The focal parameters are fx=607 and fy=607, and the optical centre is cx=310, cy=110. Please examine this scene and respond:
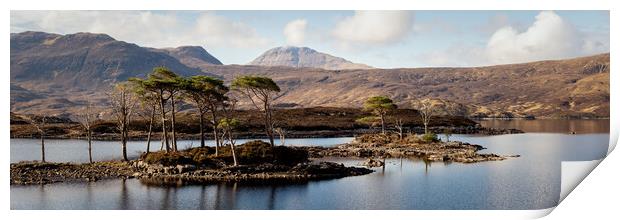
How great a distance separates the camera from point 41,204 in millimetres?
37750

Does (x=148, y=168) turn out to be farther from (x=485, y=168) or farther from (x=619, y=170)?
(x=619, y=170)

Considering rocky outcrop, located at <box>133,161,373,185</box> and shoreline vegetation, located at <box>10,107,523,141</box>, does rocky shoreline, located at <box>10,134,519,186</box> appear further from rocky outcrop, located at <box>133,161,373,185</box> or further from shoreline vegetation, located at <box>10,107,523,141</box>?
Result: shoreline vegetation, located at <box>10,107,523,141</box>

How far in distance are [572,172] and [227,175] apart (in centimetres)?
2681

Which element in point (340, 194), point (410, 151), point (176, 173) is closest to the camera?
point (340, 194)

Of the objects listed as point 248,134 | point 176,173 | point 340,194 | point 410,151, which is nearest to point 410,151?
point 410,151

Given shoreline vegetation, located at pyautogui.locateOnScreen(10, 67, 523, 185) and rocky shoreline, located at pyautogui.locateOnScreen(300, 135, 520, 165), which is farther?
rocky shoreline, located at pyautogui.locateOnScreen(300, 135, 520, 165)

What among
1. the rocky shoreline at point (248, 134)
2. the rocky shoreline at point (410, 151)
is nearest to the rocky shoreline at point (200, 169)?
the rocky shoreline at point (410, 151)

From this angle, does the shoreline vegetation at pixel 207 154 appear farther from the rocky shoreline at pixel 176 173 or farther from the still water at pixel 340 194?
the still water at pixel 340 194

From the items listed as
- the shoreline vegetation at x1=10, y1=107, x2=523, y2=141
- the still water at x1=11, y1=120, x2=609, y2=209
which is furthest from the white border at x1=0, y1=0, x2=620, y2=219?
the shoreline vegetation at x1=10, y1=107, x2=523, y2=141

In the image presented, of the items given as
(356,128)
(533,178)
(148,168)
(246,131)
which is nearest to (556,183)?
(533,178)

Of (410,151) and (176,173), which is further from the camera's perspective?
(410,151)
